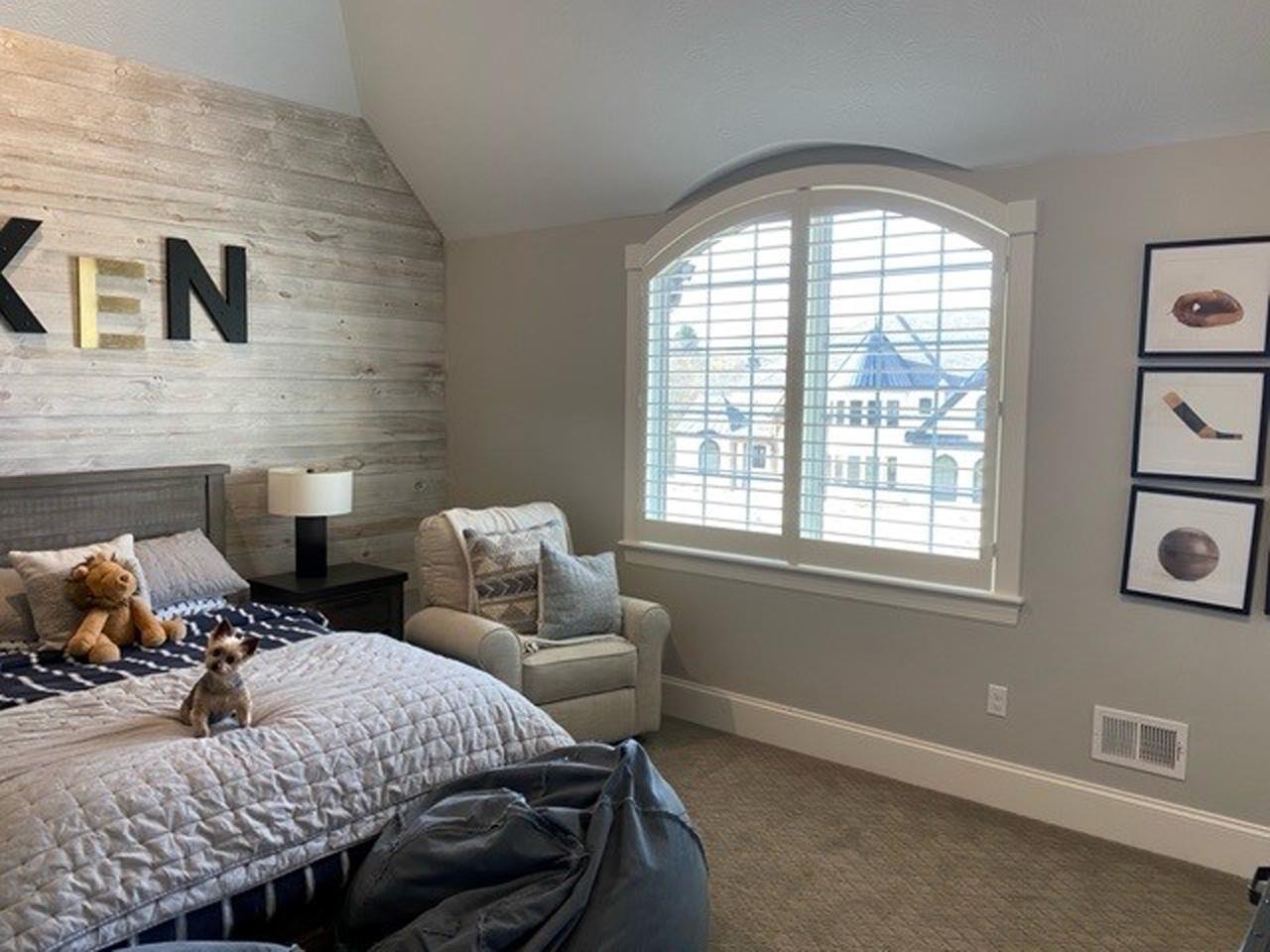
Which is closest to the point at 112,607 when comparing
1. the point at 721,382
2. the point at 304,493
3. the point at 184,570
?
the point at 184,570

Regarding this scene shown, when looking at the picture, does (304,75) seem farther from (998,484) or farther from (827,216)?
(998,484)

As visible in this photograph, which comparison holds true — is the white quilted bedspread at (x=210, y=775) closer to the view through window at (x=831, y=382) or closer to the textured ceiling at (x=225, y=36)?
the view through window at (x=831, y=382)

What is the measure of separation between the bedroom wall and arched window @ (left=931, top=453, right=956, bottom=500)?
0.26m

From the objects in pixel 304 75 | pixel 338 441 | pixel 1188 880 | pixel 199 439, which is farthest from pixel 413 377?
pixel 1188 880

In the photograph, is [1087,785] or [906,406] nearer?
[1087,785]

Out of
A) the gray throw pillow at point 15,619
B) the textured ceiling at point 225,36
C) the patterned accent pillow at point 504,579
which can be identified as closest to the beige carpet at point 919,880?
the patterned accent pillow at point 504,579

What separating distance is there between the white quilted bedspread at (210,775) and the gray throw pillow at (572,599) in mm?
994

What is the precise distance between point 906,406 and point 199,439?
9.87 feet

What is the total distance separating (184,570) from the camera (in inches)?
142

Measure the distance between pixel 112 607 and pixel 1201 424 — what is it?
353 cm

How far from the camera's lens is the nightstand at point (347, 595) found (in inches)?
160

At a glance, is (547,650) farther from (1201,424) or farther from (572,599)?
(1201,424)

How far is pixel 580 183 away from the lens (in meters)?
4.37

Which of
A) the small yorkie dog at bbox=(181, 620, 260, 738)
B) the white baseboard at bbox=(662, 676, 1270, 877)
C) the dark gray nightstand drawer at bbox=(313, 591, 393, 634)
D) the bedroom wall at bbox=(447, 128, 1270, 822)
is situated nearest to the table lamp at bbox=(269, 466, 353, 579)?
the dark gray nightstand drawer at bbox=(313, 591, 393, 634)
